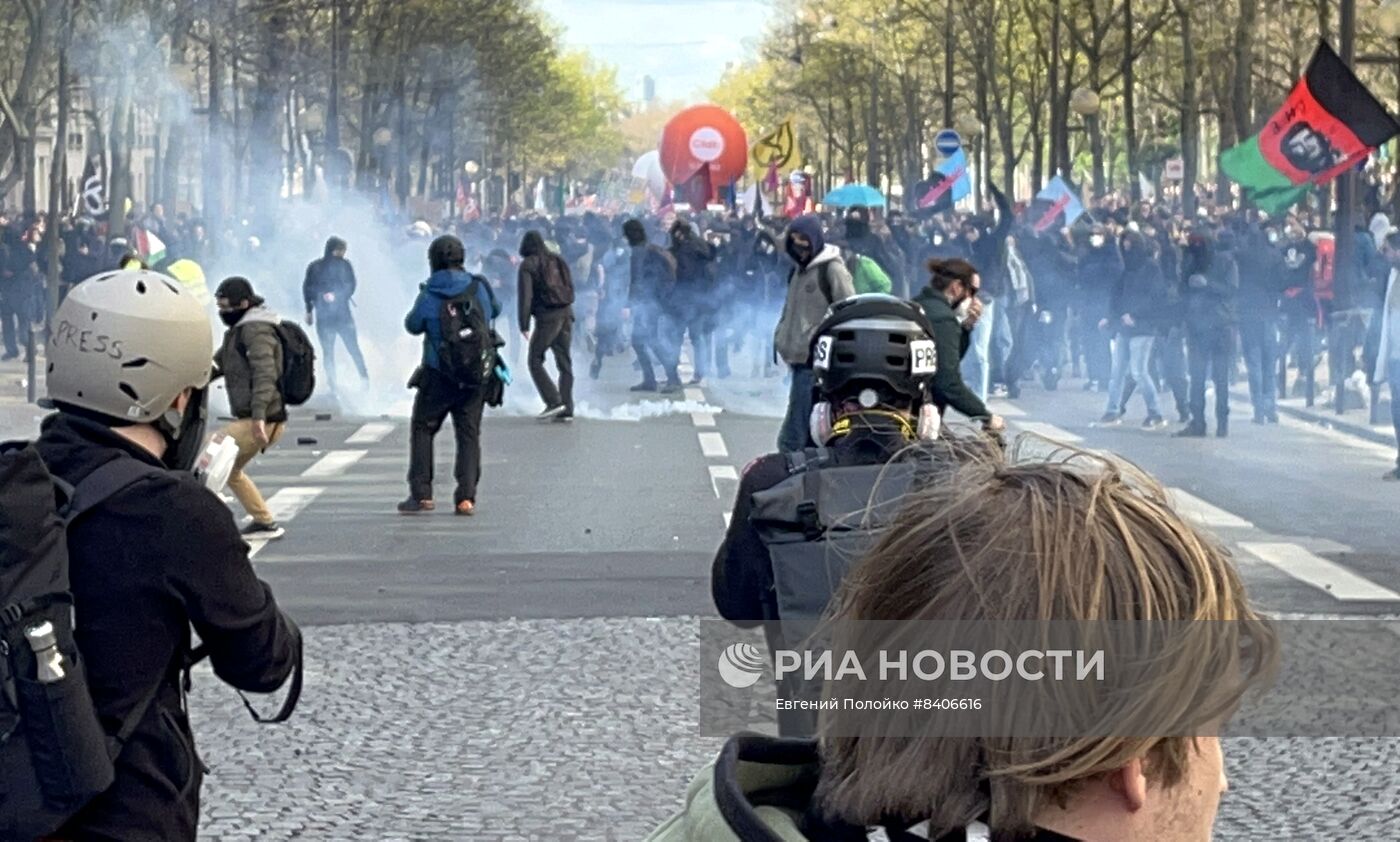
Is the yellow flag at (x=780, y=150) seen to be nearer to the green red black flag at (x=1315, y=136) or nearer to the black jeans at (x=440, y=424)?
the green red black flag at (x=1315, y=136)

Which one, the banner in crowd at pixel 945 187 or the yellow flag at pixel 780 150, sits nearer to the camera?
the banner in crowd at pixel 945 187

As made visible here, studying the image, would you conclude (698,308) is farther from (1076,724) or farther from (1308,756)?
(1076,724)

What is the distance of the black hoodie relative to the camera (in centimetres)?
373

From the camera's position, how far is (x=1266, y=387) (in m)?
23.3

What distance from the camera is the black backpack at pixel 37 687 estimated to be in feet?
11.7

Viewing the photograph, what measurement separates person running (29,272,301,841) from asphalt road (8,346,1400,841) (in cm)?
161

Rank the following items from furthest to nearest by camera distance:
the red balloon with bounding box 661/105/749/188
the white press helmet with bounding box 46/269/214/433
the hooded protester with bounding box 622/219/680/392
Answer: the red balloon with bounding box 661/105/749/188 → the hooded protester with bounding box 622/219/680/392 → the white press helmet with bounding box 46/269/214/433

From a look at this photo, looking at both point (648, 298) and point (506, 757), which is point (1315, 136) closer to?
point (648, 298)

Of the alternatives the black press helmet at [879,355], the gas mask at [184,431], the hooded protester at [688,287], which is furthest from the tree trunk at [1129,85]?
the gas mask at [184,431]

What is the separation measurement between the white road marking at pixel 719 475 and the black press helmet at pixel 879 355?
1141 cm

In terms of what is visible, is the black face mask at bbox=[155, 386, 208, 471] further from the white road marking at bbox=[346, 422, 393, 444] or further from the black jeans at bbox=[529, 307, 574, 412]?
the black jeans at bbox=[529, 307, 574, 412]

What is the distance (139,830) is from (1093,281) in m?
23.5

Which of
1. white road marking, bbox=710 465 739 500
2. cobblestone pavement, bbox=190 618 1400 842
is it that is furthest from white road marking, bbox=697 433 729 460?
cobblestone pavement, bbox=190 618 1400 842

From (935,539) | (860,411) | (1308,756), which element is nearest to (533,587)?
(1308,756)
